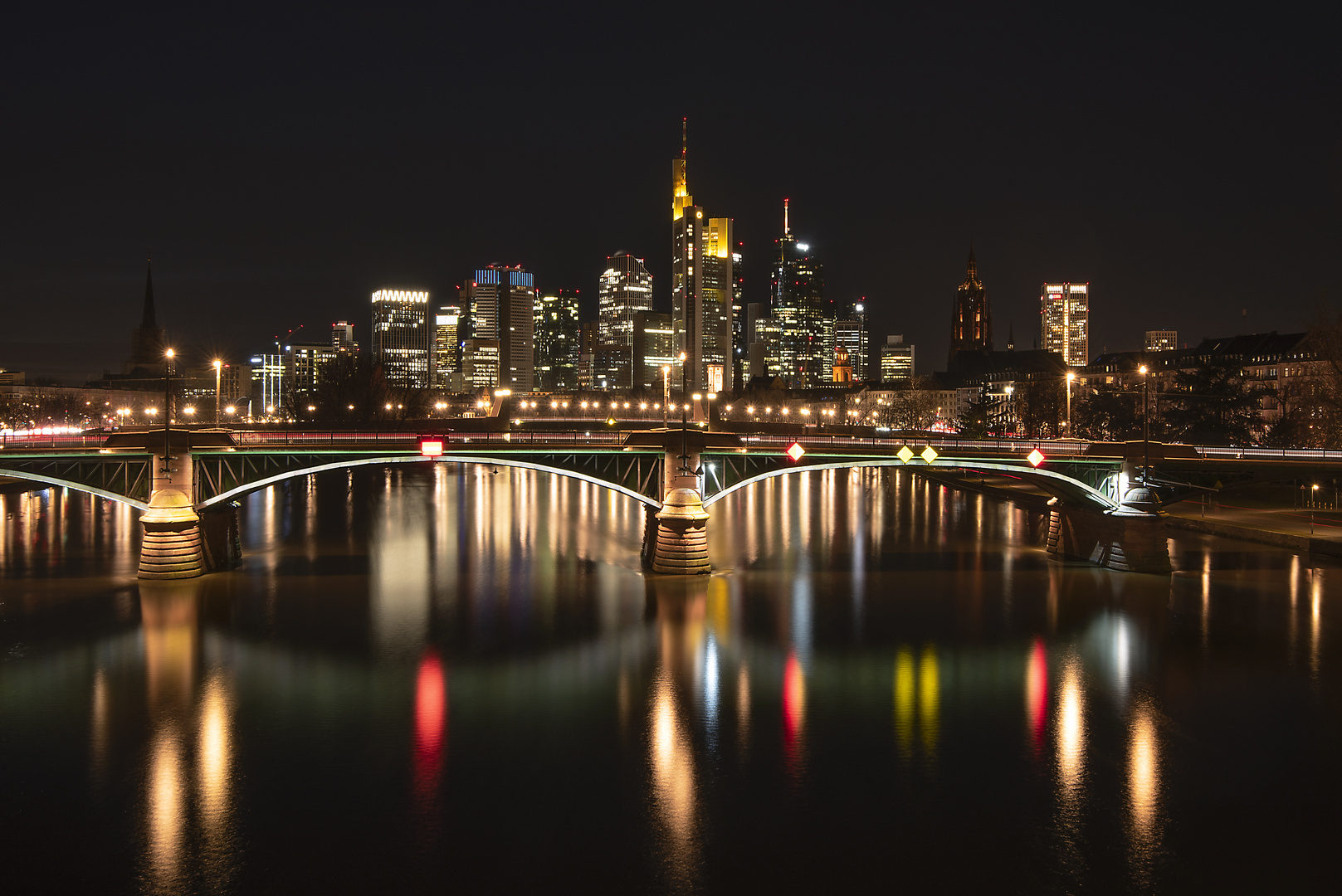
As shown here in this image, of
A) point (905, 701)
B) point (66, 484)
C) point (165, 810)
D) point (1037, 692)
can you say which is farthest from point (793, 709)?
point (66, 484)

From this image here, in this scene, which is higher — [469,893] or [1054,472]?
[1054,472]

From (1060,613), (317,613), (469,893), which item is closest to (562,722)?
(469,893)

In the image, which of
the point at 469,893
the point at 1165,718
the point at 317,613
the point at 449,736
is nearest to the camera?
the point at 469,893

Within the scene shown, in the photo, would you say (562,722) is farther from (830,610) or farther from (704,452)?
(704,452)

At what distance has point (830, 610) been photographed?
134ft

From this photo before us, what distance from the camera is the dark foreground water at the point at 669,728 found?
19.5 m

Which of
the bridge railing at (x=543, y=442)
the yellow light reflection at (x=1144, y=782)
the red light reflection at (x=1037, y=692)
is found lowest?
the yellow light reflection at (x=1144, y=782)

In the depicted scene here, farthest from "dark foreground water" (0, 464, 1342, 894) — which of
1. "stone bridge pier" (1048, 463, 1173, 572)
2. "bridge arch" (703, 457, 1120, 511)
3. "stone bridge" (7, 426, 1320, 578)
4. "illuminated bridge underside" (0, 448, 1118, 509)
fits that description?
"illuminated bridge underside" (0, 448, 1118, 509)

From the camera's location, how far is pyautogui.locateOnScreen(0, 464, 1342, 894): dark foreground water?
1945 centimetres

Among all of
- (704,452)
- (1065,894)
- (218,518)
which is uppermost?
(704,452)

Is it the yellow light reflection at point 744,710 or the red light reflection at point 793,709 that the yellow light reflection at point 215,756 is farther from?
the red light reflection at point 793,709

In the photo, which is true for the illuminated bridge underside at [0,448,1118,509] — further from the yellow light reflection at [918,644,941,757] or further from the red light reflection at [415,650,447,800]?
the red light reflection at [415,650,447,800]

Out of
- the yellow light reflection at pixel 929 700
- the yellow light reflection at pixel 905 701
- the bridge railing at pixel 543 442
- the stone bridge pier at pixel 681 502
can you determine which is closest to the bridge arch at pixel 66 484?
the bridge railing at pixel 543 442

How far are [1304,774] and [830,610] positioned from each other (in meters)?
19.6
